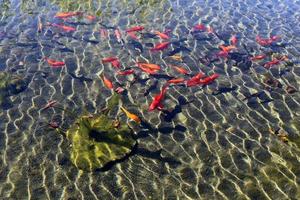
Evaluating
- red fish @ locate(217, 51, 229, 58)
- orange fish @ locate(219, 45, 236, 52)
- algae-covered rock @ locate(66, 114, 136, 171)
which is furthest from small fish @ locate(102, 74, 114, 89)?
orange fish @ locate(219, 45, 236, 52)

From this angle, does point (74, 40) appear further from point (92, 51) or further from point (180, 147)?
point (180, 147)

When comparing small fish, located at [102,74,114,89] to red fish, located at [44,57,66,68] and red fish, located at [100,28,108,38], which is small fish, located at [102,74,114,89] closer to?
red fish, located at [44,57,66,68]

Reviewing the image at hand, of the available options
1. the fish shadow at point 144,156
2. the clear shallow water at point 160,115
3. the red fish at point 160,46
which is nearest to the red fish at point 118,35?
the clear shallow water at point 160,115

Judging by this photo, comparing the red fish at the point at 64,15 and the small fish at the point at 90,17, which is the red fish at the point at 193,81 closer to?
the small fish at the point at 90,17

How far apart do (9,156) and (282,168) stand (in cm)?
486

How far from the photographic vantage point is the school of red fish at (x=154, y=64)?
9234 millimetres

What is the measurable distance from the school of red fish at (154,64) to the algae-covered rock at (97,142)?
31.0 inches

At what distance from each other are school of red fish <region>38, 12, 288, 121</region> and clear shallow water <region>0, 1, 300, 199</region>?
0.18 meters

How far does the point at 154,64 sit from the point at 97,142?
11.7 ft

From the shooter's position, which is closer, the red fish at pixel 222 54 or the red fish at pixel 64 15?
the red fish at pixel 222 54

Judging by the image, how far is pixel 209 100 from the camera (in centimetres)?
870

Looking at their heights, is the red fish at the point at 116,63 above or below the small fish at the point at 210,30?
below

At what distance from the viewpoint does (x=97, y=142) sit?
7145 mm

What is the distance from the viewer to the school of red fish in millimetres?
9234
